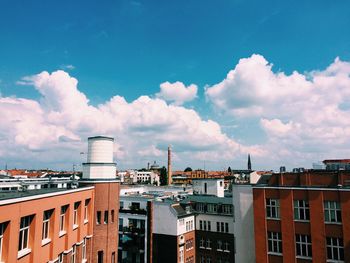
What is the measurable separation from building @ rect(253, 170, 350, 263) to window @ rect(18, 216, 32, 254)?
26.5m

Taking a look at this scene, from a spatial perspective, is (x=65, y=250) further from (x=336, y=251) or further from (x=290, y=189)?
(x=336, y=251)

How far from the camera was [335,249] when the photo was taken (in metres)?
32.0

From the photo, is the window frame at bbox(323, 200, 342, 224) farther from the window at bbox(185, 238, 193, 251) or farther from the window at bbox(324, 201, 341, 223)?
the window at bbox(185, 238, 193, 251)

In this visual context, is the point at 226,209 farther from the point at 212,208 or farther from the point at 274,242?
the point at 274,242

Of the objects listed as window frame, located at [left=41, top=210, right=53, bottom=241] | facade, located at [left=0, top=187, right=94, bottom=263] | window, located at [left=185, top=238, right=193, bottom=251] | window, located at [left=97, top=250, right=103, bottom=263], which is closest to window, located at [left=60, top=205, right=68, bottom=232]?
facade, located at [left=0, top=187, right=94, bottom=263]

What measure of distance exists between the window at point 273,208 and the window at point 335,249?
19.1 feet

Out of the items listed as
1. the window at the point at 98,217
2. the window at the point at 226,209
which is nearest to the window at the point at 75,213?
the window at the point at 98,217

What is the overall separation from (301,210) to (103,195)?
22.6 m

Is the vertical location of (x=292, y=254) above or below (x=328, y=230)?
below

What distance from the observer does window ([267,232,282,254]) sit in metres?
35.1

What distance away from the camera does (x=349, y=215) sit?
31641 mm

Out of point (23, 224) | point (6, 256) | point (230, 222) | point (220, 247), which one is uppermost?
point (23, 224)

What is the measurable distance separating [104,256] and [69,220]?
28.0 feet

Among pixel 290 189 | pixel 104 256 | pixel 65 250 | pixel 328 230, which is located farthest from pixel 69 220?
pixel 328 230
